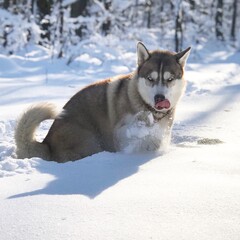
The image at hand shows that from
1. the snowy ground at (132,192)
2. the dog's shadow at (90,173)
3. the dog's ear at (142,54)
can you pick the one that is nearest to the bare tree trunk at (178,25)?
the snowy ground at (132,192)

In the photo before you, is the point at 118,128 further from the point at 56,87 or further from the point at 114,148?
the point at 56,87

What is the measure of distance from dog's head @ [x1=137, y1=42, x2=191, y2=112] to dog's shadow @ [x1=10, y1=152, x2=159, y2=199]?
56cm

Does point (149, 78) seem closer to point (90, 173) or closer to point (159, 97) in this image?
point (159, 97)

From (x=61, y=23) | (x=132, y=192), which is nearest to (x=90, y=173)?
(x=132, y=192)

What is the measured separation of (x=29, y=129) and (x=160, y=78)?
1.31m

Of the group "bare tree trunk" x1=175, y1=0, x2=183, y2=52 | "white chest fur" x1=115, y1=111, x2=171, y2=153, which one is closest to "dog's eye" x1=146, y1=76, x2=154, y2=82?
"white chest fur" x1=115, y1=111, x2=171, y2=153

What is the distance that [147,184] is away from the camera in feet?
9.43

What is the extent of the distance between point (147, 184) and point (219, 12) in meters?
25.5

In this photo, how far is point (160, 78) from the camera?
4109 millimetres

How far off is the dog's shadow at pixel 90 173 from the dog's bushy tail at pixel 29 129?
0.67m

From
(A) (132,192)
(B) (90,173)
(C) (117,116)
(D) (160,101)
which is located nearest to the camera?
(A) (132,192)

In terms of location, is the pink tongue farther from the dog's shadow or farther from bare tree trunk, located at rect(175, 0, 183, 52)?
bare tree trunk, located at rect(175, 0, 183, 52)

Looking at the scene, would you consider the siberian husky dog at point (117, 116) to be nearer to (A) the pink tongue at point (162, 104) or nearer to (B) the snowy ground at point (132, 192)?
(A) the pink tongue at point (162, 104)

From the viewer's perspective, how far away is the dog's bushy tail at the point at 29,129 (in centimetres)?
409
